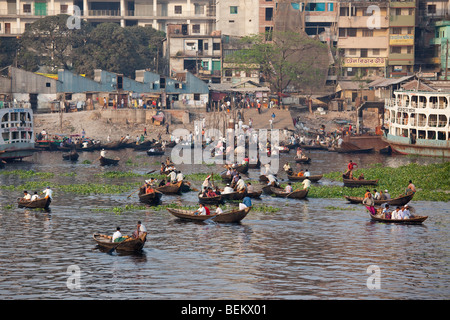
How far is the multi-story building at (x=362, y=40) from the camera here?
350 ft

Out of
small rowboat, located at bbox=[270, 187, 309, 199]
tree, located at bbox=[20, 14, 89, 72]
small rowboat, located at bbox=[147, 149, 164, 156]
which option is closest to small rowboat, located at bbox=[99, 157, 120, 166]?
small rowboat, located at bbox=[147, 149, 164, 156]

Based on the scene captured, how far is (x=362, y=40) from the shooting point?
10769 centimetres

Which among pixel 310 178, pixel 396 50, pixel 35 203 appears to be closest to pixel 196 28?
pixel 396 50

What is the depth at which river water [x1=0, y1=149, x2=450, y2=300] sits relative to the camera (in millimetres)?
30328

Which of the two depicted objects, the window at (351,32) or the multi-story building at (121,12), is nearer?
the window at (351,32)

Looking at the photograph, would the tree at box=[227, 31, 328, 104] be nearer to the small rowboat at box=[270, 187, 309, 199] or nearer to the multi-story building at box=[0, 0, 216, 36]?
the multi-story building at box=[0, 0, 216, 36]

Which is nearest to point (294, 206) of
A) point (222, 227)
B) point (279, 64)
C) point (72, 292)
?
point (222, 227)

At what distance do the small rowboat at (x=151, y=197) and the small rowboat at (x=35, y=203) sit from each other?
5856 mm

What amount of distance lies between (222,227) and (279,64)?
6172cm

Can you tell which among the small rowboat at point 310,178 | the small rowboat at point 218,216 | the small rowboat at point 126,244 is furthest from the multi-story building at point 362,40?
the small rowboat at point 126,244

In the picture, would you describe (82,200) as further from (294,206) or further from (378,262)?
(378,262)

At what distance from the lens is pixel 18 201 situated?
4775cm

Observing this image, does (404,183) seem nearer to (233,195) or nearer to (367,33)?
(233,195)

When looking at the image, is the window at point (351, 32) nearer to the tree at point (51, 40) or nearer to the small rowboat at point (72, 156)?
the tree at point (51, 40)
